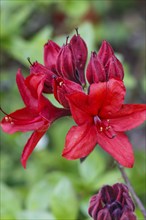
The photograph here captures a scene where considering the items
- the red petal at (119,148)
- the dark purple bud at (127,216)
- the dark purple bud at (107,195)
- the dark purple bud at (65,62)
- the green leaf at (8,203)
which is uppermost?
the dark purple bud at (65,62)

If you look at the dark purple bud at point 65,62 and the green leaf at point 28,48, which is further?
the green leaf at point 28,48

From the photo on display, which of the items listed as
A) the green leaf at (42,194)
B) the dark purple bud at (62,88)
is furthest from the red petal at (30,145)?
the green leaf at (42,194)

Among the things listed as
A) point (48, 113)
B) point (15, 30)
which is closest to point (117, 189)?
point (48, 113)

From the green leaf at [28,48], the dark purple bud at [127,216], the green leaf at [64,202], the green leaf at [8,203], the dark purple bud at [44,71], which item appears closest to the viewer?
the dark purple bud at [127,216]

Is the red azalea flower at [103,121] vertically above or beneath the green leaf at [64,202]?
above

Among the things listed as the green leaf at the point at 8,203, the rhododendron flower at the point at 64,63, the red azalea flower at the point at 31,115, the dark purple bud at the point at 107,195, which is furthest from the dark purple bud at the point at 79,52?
the green leaf at the point at 8,203

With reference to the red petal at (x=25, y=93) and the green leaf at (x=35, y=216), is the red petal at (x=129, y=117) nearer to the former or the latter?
the red petal at (x=25, y=93)

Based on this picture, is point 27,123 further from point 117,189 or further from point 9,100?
point 9,100

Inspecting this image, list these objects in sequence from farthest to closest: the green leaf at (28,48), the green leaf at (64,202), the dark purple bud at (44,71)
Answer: the green leaf at (28,48) < the green leaf at (64,202) < the dark purple bud at (44,71)

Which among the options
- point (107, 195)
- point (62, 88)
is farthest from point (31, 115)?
point (107, 195)
